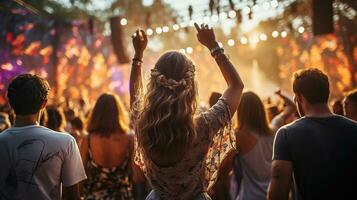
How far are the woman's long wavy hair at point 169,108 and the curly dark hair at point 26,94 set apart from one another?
2.61 feet

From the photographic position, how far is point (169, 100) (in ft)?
7.95

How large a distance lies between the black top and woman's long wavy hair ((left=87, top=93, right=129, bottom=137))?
80.3 inches

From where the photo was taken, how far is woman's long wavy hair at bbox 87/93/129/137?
14.2 feet

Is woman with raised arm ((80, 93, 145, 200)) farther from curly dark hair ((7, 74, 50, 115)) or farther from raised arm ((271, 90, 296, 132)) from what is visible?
raised arm ((271, 90, 296, 132))

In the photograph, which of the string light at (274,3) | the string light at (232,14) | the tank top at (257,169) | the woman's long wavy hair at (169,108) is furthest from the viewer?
the string light at (232,14)

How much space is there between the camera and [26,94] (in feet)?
9.12

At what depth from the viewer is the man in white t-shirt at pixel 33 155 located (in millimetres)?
2729

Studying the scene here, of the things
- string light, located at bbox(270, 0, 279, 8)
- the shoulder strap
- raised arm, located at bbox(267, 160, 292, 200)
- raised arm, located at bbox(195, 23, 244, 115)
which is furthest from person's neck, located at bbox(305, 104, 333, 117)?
string light, located at bbox(270, 0, 279, 8)

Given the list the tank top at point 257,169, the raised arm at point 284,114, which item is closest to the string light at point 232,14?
the raised arm at point 284,114

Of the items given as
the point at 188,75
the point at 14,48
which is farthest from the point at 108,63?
the point at 188,75

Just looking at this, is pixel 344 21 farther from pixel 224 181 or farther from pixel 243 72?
pixel 243 72

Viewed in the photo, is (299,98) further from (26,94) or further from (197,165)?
(26,94)

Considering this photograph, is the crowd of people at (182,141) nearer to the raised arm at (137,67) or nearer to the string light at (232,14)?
the raised arm at (137,67)

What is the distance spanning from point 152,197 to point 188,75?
837mm
